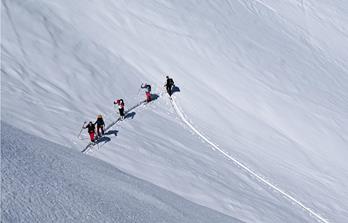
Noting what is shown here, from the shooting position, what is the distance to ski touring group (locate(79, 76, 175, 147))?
20.3 meters

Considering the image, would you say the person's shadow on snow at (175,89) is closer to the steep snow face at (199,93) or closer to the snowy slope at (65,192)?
the steep snow face at (199,93)

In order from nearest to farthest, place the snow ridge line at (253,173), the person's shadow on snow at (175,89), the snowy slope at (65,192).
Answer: the snowy slope at (65,192) → the snow ridge line at (253,173) → the person's shadow on snow at (175,89)

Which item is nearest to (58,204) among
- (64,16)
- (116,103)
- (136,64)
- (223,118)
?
(116,103)

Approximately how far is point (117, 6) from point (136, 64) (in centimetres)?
594

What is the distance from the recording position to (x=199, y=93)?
28.7m

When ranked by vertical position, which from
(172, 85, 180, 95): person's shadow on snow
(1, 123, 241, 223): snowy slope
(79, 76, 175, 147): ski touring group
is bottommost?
(1, 123, 241, 223): snowy slope

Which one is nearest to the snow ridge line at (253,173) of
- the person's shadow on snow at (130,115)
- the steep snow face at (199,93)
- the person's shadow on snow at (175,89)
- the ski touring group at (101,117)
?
the steep snow face at (199,93)

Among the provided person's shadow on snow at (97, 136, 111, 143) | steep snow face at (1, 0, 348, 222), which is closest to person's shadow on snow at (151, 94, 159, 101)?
steep snow face at (1, 0, 348, 222)

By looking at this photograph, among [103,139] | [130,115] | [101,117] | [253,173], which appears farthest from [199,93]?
[101,117]

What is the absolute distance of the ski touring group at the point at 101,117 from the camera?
66.6 ft

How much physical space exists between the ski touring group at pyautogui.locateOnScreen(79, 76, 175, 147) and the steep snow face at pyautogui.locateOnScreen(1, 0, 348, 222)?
422mm

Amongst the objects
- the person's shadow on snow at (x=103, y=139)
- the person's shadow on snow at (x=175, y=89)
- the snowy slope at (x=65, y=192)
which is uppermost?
the person's shadow on snow at (x=175, y=89)

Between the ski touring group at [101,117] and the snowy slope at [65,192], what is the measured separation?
943 centimetres

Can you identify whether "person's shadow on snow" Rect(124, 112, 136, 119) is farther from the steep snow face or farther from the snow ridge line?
the snow ridge line
